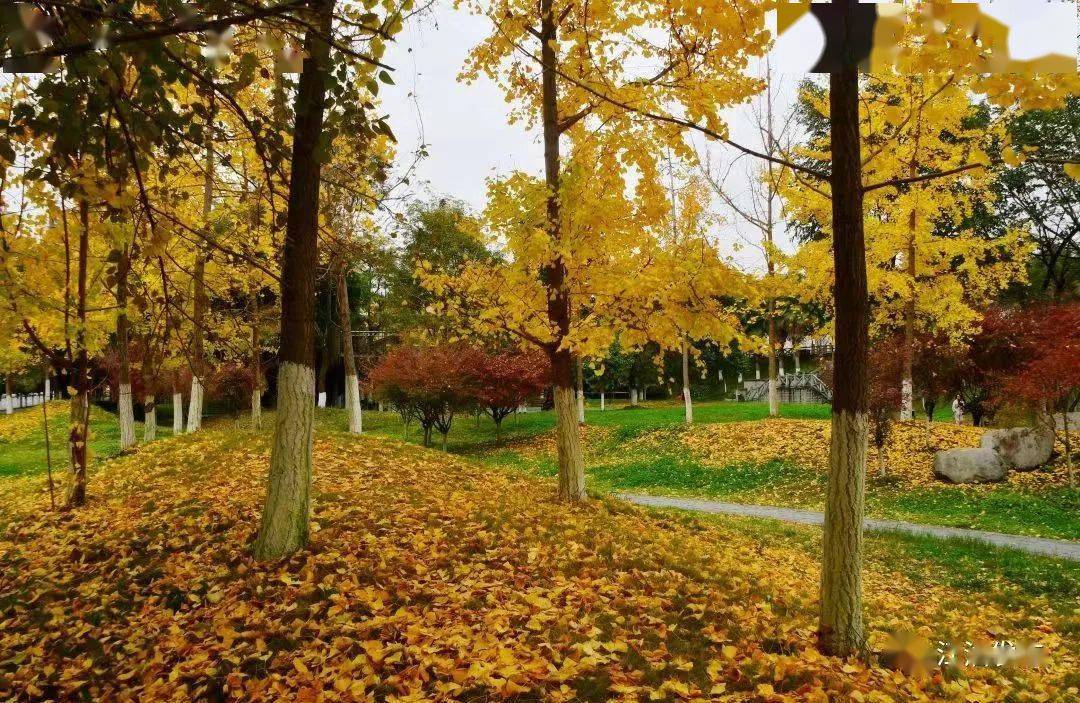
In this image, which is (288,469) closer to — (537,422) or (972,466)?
(972,466)

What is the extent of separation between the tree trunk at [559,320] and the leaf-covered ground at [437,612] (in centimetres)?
119

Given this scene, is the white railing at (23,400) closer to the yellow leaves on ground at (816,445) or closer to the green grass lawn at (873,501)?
the green grass lawn at (873,501)

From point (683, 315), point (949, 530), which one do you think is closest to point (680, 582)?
point (683, 315)

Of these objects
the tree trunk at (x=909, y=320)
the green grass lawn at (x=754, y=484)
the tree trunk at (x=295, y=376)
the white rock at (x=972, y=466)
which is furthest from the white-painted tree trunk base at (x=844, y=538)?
the tree trunk at (x=909, y=320)

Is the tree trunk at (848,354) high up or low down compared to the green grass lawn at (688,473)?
up

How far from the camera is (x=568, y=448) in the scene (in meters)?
7.82

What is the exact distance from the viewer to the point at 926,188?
1209 centimetres

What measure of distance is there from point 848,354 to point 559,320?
14.6 ft

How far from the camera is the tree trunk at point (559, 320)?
24.9ft

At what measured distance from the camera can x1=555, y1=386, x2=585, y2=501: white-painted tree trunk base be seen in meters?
7.80

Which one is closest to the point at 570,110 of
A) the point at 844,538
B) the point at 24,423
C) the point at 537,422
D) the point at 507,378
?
the point at 844,538

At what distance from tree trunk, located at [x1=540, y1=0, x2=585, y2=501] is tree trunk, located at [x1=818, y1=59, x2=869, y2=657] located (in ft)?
13.7

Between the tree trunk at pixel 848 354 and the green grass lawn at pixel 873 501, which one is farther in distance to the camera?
the green grass lawn at pixel 873 501

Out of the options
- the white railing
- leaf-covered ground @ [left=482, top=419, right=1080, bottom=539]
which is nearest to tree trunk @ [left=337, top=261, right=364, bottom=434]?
leaf-covered ground @ [left=482, top=419, right=1080, bottom=539]
